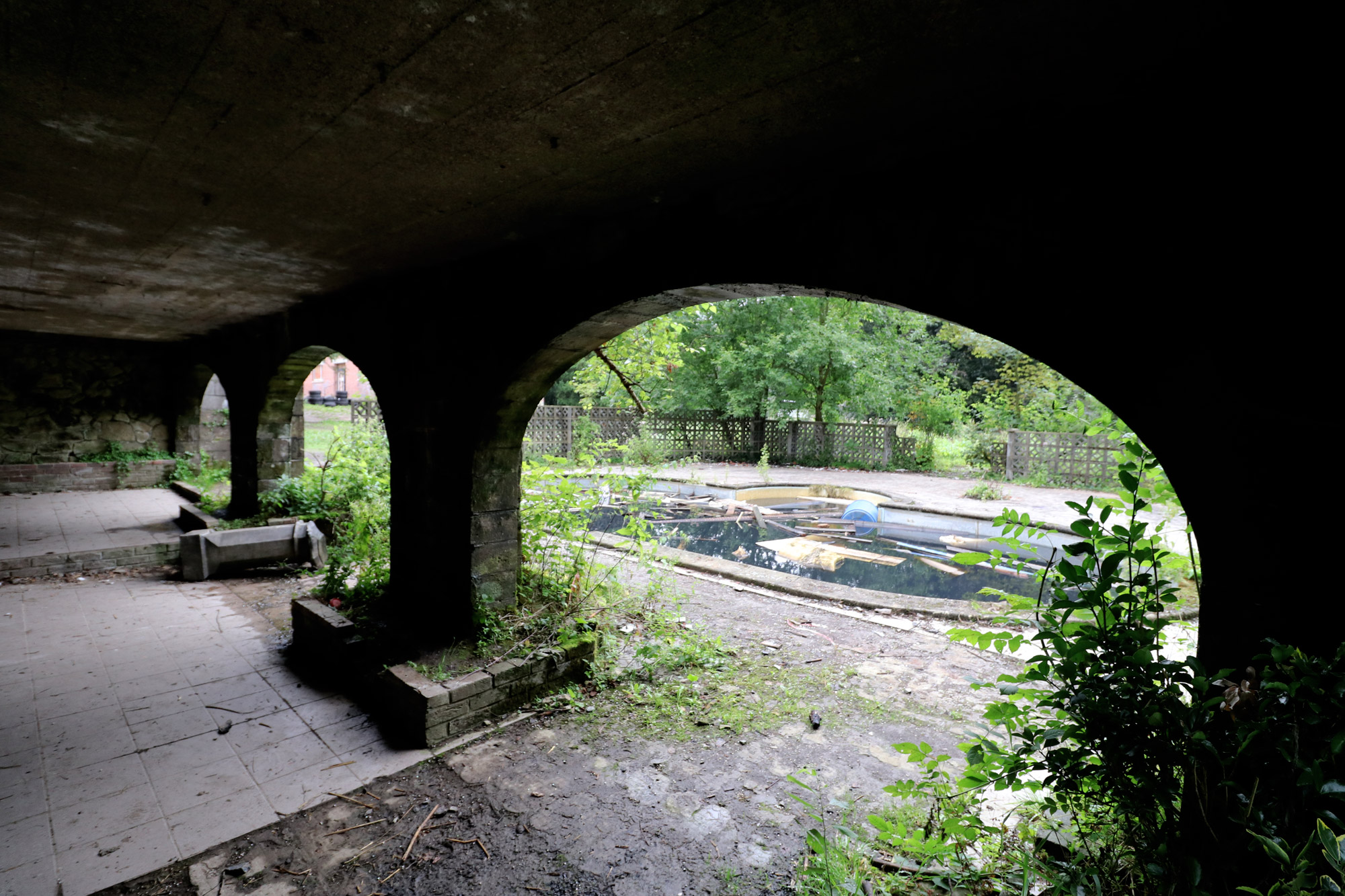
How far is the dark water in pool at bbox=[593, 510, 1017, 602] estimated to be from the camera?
6723 mm

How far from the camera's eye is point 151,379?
9.73 m

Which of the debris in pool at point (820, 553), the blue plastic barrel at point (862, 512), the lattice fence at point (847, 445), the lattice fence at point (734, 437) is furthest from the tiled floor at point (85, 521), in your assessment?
the lattice fence at point (847, 445)

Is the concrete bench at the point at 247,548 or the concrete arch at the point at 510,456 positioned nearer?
the concrete arch at the point at 510,456

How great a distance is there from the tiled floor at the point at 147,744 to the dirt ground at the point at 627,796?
219 millimetres

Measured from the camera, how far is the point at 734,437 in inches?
678

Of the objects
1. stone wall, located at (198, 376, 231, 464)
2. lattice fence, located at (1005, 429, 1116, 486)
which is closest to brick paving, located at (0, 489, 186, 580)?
stone wall, located at (198, 376, 231, 464)

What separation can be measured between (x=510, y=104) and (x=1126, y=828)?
8.38 ft

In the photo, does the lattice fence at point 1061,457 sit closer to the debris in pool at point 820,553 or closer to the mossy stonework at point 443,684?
the debris in pool at point 820,553

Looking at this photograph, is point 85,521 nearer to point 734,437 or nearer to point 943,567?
point 943,567

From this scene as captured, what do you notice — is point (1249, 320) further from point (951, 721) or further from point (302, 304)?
point (302, 304)

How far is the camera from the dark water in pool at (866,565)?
6723 mm

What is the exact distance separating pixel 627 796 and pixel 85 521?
26.6 ft

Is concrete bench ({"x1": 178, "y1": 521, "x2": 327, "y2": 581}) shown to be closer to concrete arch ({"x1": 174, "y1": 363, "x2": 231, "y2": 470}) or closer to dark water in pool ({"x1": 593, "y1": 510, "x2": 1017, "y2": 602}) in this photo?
dark water in pool ({"x1": 593, "y1": 510, "x2": 1017, "y2": 602})

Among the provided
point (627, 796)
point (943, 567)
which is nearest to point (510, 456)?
point (627, 796)
